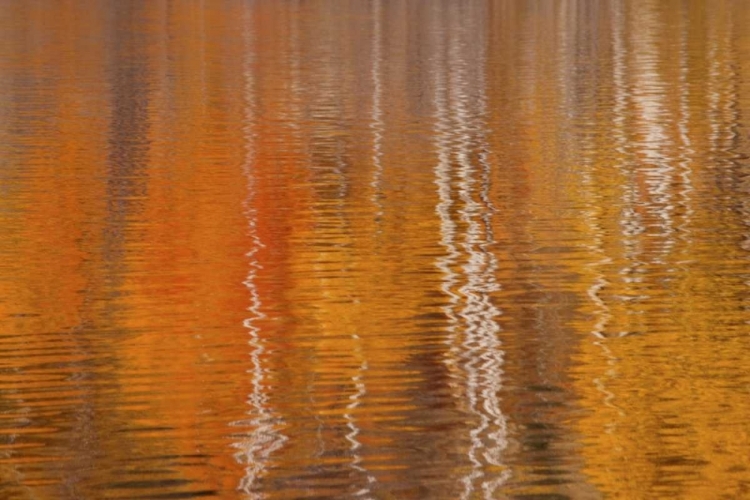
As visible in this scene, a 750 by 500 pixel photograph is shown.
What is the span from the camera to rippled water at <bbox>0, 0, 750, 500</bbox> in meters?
4.99

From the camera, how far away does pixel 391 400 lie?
18.4 feet

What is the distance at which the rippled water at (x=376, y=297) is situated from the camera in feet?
16.4

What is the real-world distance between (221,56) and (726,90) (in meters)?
9.32

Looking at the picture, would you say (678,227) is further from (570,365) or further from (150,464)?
(150,464)

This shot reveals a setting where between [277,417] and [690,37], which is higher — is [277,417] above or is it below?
above

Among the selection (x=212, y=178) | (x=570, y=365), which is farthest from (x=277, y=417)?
(x=212, y=178)

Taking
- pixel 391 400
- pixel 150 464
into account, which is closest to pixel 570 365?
pixel 391 400

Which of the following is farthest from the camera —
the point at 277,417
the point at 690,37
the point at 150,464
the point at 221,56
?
the point at 690,37

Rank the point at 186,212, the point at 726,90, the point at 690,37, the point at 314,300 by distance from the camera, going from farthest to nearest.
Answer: the point at 690,37 → the point at 726,90 → the point at 186,212 → the point at 314,300

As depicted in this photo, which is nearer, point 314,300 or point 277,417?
point 277,417

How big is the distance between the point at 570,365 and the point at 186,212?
4087 millimetres

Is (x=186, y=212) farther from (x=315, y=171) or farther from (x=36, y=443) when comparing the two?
(x=36, y=443)

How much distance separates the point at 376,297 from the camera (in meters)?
7.29

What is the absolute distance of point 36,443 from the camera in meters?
5.18
